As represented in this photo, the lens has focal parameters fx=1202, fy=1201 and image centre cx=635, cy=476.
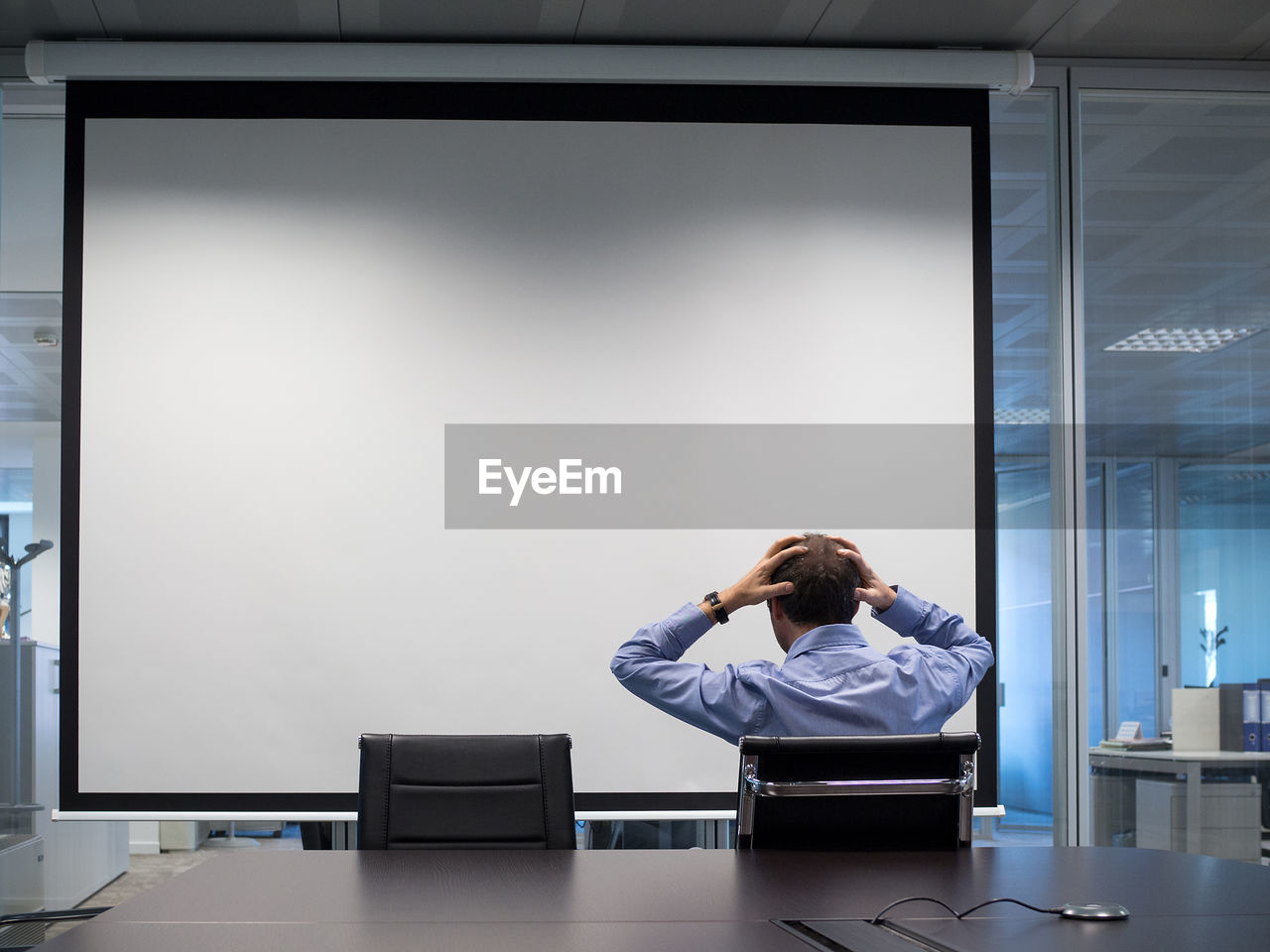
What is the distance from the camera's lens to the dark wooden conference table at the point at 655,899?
4.83ft

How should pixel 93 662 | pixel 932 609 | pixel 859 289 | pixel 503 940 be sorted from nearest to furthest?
pixel 503 940 → pixel 932 609 → pixel 93 662 → pixel 859 289

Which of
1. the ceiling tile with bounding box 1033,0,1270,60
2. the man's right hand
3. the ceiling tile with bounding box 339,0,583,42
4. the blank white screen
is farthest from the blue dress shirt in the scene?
the ceiling tile with bounding box 1033,0,1270,60

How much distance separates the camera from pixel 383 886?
1850 millimetres

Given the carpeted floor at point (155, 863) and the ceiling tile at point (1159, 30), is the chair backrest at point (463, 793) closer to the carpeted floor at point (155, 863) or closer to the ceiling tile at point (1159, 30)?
the carpeted floor at point (155, 863)

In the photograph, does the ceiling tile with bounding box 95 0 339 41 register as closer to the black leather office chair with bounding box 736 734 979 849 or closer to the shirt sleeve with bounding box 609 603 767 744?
the shirt sleeve with bounding box 609 603 767 744

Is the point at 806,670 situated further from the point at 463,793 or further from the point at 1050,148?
the point at 1050,148

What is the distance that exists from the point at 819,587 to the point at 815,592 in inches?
0.5

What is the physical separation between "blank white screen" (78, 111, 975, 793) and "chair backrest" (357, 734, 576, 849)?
1371 mm

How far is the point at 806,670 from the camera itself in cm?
246

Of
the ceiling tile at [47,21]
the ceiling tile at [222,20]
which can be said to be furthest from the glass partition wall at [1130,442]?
the ceiling tile at [47,21]

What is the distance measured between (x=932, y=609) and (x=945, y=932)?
4.76ft

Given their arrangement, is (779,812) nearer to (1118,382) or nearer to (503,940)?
(503,940)

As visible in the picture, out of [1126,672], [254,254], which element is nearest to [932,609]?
[1126,672]

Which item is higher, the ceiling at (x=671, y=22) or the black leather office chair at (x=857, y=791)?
the ceiling at (x=671, y=22)
